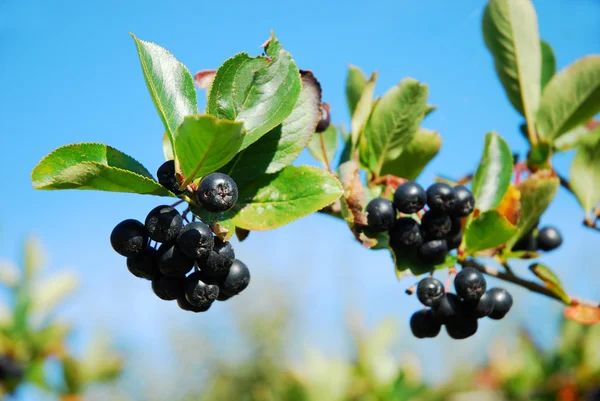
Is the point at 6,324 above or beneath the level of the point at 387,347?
above

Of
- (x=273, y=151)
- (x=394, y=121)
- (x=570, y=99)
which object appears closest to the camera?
(x=273, y=151)

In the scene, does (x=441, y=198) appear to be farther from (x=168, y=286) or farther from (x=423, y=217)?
(x=168, y=286)

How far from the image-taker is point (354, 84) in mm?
2154

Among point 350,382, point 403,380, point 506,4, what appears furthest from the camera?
point 350,382

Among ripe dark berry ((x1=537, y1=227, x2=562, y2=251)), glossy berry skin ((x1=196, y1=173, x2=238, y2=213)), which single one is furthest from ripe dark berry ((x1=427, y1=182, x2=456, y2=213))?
ripe dark berry ((x1=537, y1=227, x2=562, y2=251))

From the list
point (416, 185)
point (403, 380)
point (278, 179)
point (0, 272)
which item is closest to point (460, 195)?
point (416, 185)

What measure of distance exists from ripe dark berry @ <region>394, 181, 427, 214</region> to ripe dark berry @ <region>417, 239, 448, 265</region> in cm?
10

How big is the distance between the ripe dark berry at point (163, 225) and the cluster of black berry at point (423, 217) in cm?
55

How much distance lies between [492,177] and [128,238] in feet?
3.63

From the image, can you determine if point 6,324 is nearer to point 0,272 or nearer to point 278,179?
point 0,272

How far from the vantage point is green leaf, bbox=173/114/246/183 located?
1135mm

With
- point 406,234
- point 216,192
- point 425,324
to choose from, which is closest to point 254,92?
point 216,192

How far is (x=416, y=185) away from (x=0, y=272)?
423cm

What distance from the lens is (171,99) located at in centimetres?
131
